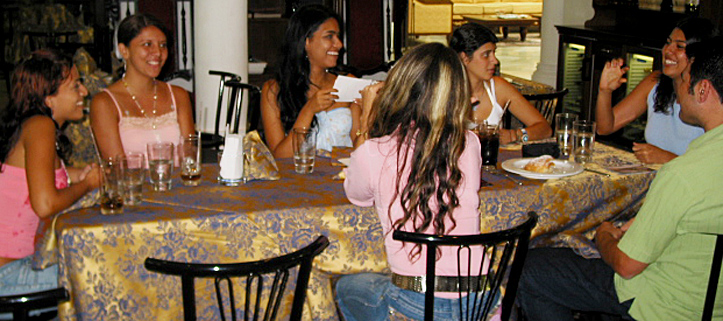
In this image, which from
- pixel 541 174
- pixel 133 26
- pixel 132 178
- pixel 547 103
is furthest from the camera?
pixel 547 103

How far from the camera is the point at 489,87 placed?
3510 mm

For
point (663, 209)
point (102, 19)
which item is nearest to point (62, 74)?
point (663, 209)

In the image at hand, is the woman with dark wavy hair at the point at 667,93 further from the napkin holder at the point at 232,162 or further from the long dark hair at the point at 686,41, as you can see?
the napkin holder at the point at 232,162

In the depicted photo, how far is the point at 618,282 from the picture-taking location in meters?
2.26

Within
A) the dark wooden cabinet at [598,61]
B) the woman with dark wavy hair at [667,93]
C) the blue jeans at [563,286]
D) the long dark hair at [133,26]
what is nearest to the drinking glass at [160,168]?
the long dark hair at [133,26]

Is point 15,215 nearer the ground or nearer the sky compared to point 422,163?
nearer the ground

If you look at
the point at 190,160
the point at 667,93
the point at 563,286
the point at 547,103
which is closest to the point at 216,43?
the point at 547,103

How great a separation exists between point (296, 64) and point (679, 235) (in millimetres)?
1823

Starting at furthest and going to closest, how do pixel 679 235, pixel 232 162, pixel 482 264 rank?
pixel 232 162 → pixel 679 235 → pixel 482 264

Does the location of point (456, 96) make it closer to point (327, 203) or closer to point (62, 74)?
point (327, 203)

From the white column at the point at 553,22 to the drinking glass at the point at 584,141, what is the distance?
519 cm

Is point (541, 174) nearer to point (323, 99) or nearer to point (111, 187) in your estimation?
point (323, 99)

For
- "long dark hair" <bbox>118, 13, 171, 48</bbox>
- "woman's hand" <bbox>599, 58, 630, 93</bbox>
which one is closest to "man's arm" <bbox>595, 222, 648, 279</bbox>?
"woman's hand" <bbox>599, 58, 630, 93</bbox>

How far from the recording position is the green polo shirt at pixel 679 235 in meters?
1.92
